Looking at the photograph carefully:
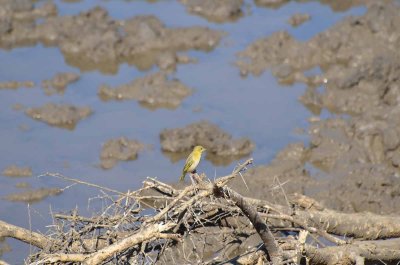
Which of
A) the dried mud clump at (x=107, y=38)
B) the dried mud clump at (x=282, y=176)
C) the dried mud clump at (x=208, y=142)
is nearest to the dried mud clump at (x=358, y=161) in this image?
the dried mud clump at (x=282, y=176)

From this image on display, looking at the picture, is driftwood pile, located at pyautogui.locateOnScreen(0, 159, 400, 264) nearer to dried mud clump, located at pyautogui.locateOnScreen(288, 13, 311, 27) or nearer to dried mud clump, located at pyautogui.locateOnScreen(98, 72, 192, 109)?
dried mud clump, located at pyautogui.locateOnScreen(98, 72, 192, 109)

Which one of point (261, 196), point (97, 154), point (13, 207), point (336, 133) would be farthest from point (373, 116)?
point (13, 207)

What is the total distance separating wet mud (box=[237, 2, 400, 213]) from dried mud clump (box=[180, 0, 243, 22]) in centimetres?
203

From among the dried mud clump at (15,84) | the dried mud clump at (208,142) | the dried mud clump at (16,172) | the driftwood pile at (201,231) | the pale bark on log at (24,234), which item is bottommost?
the dried mud clump at (15,84)

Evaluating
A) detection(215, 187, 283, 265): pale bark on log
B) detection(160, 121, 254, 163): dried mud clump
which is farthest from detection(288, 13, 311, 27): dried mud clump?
detection(215, 187, 283, 265): pale bark on log

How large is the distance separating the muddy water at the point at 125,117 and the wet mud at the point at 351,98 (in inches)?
15.4

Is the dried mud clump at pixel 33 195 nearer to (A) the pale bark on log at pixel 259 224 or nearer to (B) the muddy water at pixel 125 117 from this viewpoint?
(B) the muddy water at pixel 125 117

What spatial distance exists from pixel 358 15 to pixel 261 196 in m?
6.38

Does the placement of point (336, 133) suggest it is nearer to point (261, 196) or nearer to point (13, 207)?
point (261, 196)

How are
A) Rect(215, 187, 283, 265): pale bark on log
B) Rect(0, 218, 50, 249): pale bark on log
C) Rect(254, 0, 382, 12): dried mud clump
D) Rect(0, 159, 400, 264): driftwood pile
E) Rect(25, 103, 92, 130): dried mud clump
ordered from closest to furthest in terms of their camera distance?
Rect(215, 187, 283, 265): pale bark on log
Rect(0, 159, 400, 264): driftwood pile
Rect(0, 218, 50, 249): pale bark on log
Rect(25, 103, 92, 130): dried mud clump
Rect(254, 0, 382, 12): dried mud clump

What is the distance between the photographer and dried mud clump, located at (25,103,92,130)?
13.3 m

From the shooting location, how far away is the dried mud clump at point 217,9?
57.2ft

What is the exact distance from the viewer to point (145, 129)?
43.3 ft

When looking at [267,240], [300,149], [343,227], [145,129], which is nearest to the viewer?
[267,240]
